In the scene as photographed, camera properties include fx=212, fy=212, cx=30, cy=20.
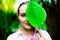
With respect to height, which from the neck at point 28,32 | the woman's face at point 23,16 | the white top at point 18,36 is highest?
the woman's face at point 23,16

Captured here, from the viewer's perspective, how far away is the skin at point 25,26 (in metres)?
1.10

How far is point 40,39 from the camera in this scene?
110 centimetres

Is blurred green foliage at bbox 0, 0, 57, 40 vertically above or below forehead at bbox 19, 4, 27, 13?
below

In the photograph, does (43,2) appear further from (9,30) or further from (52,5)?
(9,30)

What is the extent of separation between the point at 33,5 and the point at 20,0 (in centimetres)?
14

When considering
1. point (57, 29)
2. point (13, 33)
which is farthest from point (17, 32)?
point (57, 29)

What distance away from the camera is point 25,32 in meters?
1.14

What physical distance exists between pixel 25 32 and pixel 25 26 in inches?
1.5

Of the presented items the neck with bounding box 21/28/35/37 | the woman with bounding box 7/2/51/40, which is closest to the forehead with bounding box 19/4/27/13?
the woman with bounding box 7/2/51/40

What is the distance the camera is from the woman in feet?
3.62

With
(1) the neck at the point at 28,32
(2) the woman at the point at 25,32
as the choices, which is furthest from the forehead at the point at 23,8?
(1) the neck at the point at 28,32

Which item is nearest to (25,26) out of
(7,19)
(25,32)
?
(25,32)

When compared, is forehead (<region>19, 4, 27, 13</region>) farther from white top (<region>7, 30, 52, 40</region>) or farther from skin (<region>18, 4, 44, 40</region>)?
white top (<region>7, 30, 52, 40</region>)

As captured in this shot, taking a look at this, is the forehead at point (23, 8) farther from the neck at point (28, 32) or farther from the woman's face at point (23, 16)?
the neck at point (28, 32)
